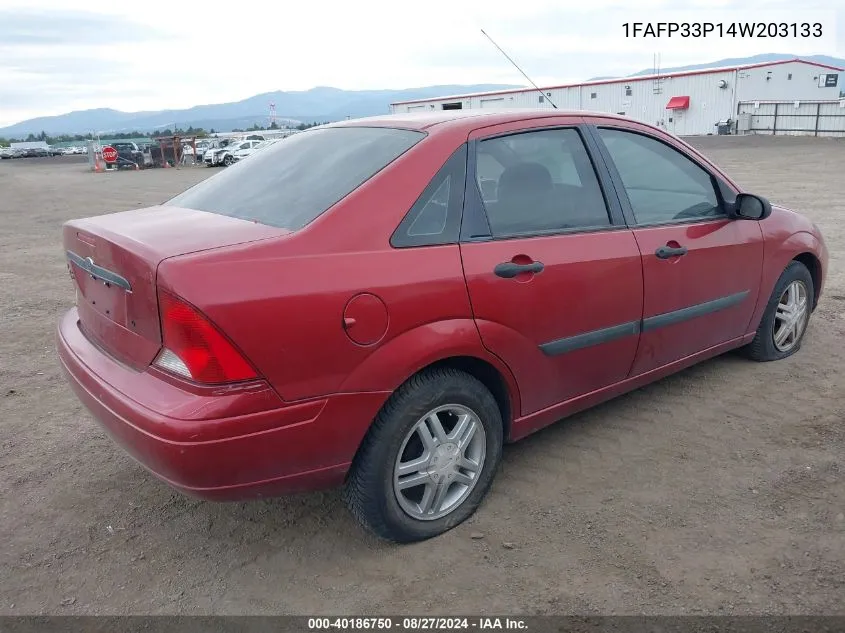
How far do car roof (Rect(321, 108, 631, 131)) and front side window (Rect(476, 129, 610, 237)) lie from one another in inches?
3.5

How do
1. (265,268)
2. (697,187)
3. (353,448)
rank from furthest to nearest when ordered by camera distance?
(697,187) < (353,448) < (265,268)

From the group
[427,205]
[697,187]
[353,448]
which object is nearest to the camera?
[353,448]

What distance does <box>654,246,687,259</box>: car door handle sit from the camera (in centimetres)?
345

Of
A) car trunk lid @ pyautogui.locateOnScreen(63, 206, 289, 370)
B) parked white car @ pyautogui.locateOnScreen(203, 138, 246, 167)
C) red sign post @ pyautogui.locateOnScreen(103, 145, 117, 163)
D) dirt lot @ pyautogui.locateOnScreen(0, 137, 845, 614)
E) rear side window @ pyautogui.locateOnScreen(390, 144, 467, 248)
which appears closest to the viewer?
car trunk lid @ pyautogui.locateOnScreen(63, 206, 289, 370)

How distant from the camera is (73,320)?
3.18 m

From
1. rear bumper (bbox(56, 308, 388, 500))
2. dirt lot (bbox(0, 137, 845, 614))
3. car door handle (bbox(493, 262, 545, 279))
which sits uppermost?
car door handle (bbox(493, 262, 545, 279))

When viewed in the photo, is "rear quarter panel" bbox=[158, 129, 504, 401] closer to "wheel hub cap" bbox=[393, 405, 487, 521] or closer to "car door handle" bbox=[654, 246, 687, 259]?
"wheel hub cap" bbox=[393, 405, 487, 521]

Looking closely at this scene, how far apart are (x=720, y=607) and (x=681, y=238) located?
1854 millimetres

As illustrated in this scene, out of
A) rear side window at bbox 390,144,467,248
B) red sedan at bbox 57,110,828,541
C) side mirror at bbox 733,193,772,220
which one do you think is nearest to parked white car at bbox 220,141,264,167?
side mirror at bbox 733,193,772,220

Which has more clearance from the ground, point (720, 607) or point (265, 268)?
point (265, 268)

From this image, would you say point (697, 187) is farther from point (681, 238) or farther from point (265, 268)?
point (265, 268)

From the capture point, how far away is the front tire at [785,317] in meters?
4.41

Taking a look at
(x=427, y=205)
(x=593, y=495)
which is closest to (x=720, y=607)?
(x=593, y=495)

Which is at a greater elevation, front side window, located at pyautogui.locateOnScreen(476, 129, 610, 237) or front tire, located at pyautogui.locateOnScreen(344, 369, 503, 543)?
front side window, located at pyautogui.locateOnScreen(476, 129, 610, 237)
